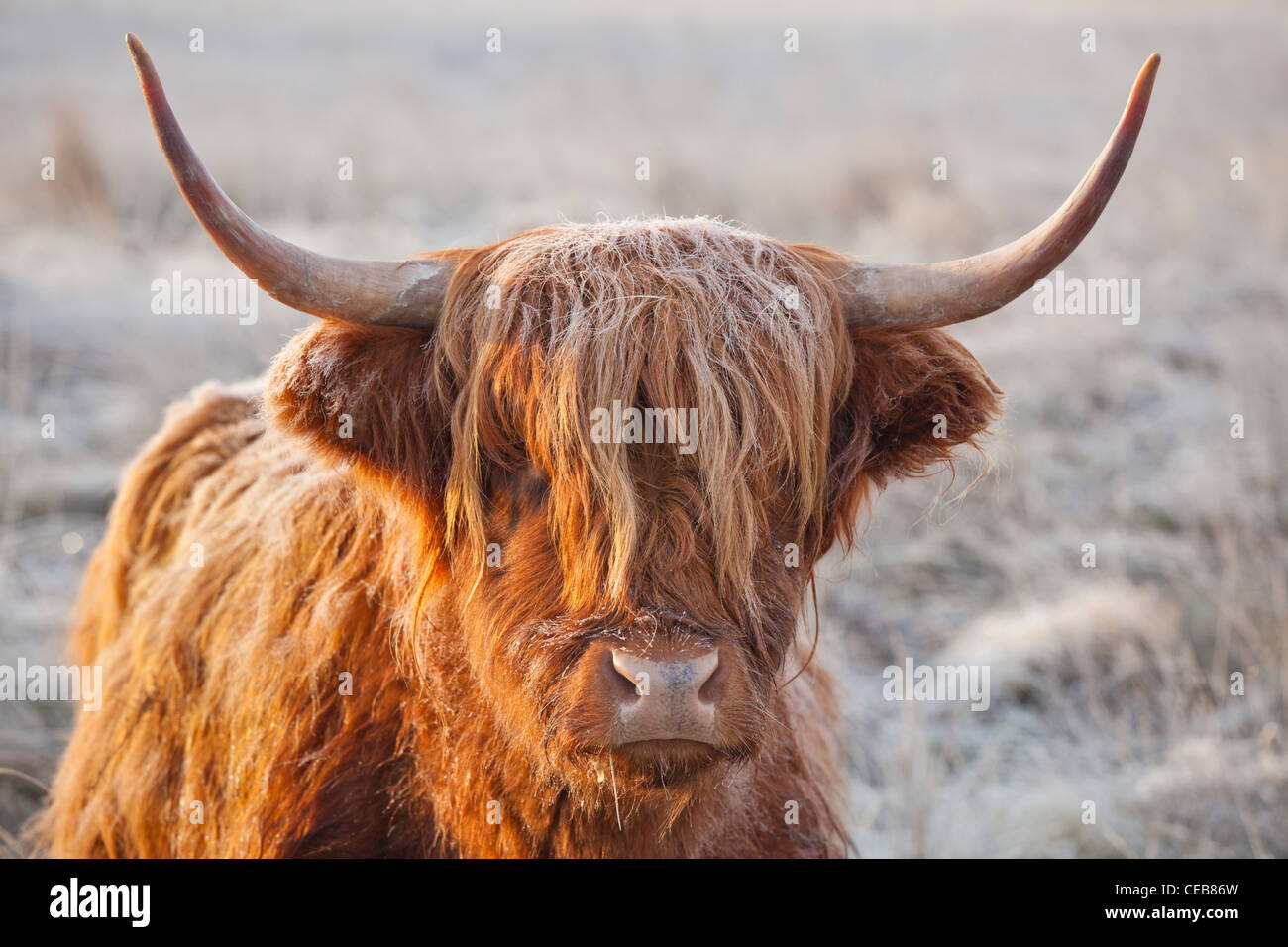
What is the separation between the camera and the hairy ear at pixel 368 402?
92.2 inches

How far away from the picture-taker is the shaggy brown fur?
85.7 inches

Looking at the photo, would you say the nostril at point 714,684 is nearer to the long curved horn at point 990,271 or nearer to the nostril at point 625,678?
the nostril at point 625,678

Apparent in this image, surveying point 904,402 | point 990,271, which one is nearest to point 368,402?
point 904,402

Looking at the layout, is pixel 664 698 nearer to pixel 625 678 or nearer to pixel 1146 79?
pixel 625 678

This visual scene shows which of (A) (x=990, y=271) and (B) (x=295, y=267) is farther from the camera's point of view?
(A) (x=990, y=271)

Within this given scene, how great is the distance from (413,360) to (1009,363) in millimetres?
5713

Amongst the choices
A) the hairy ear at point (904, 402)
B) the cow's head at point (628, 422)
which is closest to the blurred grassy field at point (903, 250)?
Answer: the hairy ear at point (904, 402)

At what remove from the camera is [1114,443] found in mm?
6641

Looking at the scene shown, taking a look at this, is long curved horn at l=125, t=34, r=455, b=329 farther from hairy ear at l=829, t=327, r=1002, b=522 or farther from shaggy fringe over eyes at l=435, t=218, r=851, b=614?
hairy ear at l=829, t=327, r=1002, b=522

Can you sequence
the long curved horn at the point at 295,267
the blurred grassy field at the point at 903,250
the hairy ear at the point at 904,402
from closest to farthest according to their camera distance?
1. the long curved horn at the point at 295,267
2. the hairy ear at the point at 904,402
3. the blurred grassy field at the point at 903,250

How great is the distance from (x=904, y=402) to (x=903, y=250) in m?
7.15

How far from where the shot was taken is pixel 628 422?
86.7 inches

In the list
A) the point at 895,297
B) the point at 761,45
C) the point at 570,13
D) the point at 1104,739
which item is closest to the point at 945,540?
the point at 1104,739
